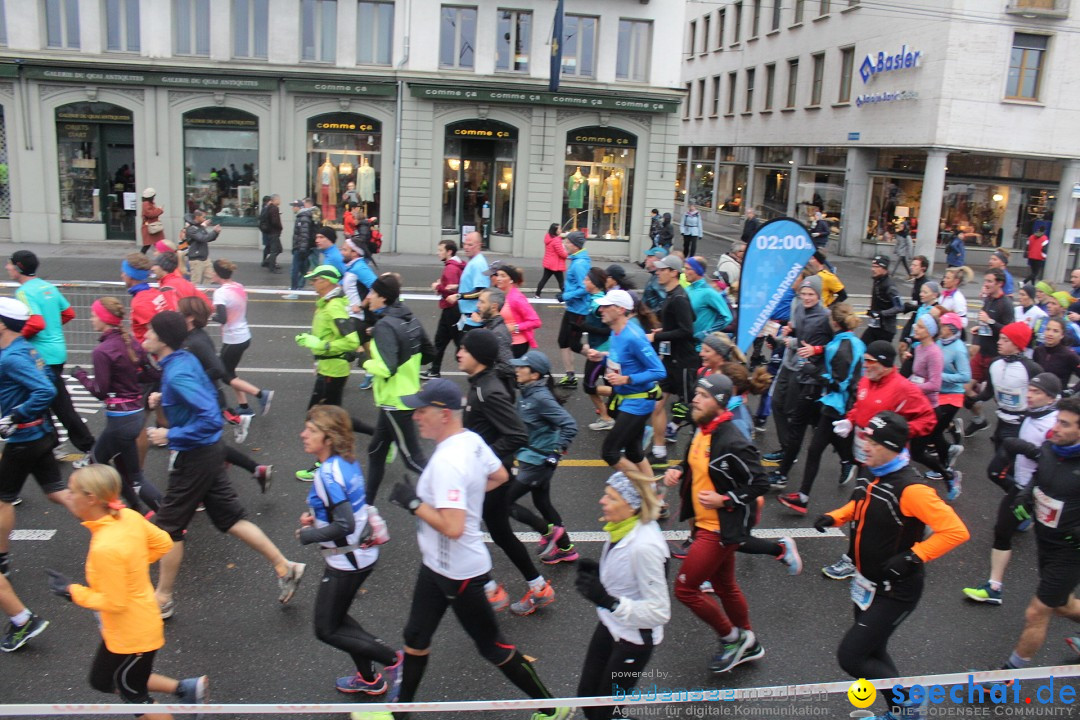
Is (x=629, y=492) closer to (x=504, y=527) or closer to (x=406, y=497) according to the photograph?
(x=406, y=497)

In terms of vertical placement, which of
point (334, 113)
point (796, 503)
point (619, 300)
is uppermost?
point (334, 113)

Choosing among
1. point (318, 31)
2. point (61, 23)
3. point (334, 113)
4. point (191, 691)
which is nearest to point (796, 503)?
point (191, 691)

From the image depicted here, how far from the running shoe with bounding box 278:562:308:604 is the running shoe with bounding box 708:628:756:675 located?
2.70 meters

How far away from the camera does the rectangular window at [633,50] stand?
24406 millimetres

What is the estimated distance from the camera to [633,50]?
24.5 metres

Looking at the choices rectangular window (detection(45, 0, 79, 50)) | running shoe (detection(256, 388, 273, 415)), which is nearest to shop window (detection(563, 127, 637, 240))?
rectangular window (detection(45, 0, 79, 50))

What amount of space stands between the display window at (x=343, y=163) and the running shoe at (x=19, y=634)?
19.8m

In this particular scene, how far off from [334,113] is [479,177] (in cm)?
437

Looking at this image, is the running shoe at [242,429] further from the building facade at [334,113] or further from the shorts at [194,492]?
the building facade at [334,113]

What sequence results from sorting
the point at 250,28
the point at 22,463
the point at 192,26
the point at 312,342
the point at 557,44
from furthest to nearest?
the point at 250,28 < the point at 192,26 < the point at 557,44 < the point at 312,342 < the point at 22,463

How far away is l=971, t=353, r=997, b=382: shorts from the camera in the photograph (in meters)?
10.3

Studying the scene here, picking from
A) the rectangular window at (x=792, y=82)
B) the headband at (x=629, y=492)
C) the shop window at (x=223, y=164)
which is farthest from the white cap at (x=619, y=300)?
the rectangular window at (x=792, y=82)

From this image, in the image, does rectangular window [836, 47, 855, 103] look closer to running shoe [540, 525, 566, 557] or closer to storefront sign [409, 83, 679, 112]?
storefront sign [409, 83, 679, 112]

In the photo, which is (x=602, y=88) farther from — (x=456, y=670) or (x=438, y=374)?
(x=456, y=670)
